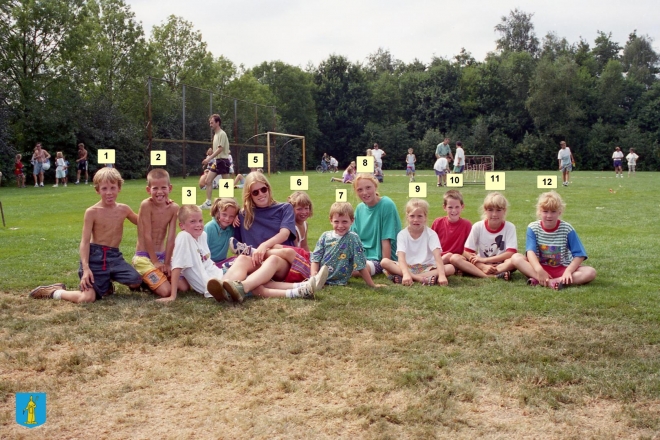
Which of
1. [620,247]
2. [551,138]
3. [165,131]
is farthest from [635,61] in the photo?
[620,247]

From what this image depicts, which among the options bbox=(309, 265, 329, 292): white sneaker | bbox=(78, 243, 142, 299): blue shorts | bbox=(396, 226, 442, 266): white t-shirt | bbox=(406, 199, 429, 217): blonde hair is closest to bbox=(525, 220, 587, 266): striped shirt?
bbox=(396, 226, 442, 266): white t-shirt

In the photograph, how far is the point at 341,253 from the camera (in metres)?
5.99

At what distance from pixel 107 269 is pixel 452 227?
3617mm

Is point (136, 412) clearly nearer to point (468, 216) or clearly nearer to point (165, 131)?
point (468, 216)

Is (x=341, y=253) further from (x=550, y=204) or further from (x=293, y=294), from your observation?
(x=550, y=204)

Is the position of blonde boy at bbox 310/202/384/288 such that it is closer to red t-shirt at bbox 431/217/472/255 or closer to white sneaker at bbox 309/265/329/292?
white sneaker at bbox 309/265/329/292

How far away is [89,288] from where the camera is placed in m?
5.39

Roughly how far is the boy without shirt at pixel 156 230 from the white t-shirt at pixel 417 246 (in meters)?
2.26

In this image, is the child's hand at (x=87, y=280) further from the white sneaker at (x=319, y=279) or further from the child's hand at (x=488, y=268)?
the child's hand at (x=488, y=268)

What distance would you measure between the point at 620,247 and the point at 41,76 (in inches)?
1098

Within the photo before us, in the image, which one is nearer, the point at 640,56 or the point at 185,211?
the point at 185,211

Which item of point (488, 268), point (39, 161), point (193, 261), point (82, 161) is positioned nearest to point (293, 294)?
point (193, 261)

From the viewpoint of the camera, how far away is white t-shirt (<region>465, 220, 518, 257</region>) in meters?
6.57

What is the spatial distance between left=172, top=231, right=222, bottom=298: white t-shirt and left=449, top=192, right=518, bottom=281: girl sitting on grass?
252 centimetres
